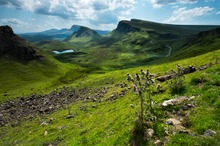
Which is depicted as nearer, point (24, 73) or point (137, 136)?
point (137, 136)

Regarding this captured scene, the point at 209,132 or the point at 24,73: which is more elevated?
the point at 209,132

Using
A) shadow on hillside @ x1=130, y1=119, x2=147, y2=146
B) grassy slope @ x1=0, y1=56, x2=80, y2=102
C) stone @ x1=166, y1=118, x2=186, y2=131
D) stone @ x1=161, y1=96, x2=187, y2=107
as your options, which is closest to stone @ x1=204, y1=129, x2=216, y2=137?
stone @ x1=166, y1=118, x2=186, y2=131

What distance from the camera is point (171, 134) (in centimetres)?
1501

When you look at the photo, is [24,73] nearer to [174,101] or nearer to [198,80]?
[198,80]

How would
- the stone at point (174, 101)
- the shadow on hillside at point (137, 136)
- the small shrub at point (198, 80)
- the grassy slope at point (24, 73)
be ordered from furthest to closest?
the grassy slope at point (24, 73)
the small shrub at point (198, 80)
the stone at point (174, 101)
the shadow on hillside at point (137, 136)

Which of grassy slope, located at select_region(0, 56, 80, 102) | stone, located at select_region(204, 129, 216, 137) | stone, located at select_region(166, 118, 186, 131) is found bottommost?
grassy slope, located at select_region(0, 56, 80, 102)

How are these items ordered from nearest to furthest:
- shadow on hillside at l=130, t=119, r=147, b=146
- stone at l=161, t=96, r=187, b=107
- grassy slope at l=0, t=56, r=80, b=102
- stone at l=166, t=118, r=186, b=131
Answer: shadow on hillside at l=130, t=119, r=147, b=146
stone at l=166, t=118, r=186, b=131
stone at l=161, t=96, r=187, b=107
grassy slope at l=0, t=56, r=80, b=102

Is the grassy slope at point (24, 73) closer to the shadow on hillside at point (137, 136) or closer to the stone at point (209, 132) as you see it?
the shadow on hillside at point (137, 136)

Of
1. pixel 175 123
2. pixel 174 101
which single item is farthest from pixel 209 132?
pixel 174 101

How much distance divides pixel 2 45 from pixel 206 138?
707ft

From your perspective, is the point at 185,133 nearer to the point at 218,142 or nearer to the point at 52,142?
the point at 218,142

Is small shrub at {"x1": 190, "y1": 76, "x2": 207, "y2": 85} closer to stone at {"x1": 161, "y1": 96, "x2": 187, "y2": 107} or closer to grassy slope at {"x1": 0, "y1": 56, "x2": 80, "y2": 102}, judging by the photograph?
stone at {"x1": 161, "y1": 96, "x2": 187, "y2": 107}

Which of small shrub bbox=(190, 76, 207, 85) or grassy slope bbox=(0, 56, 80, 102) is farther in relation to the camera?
grassy slope bbox=(0, 56, 80, 102)

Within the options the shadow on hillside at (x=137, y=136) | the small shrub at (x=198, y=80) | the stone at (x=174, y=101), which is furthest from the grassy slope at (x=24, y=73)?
the shadow on hillside at (x=137, y=136)
